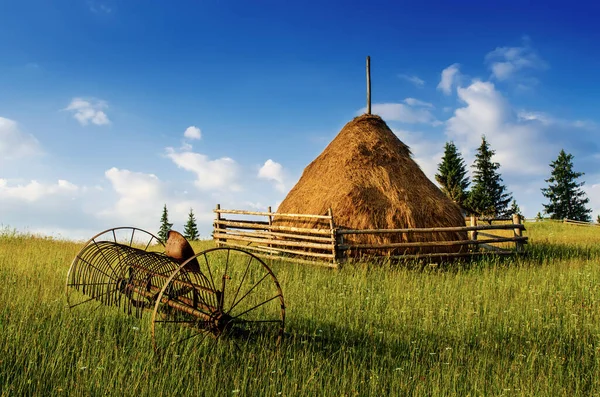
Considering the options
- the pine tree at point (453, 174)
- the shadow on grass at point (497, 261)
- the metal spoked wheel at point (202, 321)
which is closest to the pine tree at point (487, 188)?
the pine tree at point (453, 174)

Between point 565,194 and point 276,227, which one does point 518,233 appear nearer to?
point 276,227

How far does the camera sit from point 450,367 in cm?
511

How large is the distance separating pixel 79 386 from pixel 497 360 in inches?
181

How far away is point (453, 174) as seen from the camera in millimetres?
37969

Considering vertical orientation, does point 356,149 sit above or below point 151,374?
above

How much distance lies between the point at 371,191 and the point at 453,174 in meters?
27.4

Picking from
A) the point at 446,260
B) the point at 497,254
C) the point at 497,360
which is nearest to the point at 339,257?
the point at 446,260

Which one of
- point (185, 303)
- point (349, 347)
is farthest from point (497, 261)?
point (185, 303)

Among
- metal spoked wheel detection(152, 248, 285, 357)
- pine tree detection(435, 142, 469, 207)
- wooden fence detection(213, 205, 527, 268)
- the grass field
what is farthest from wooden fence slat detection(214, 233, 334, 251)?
pine tree detection(435, 142, 469, 207)

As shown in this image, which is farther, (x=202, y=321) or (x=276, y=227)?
(x=276, y=227)

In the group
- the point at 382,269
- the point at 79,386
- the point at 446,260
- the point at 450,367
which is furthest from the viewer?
the point at 446,260

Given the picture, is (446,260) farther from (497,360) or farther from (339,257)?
(497,360)

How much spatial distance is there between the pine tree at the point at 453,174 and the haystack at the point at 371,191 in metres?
24.3

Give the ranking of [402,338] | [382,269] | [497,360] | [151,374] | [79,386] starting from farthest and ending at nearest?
[382,269], [402,338], [497,360], [151,374], [79,386]
